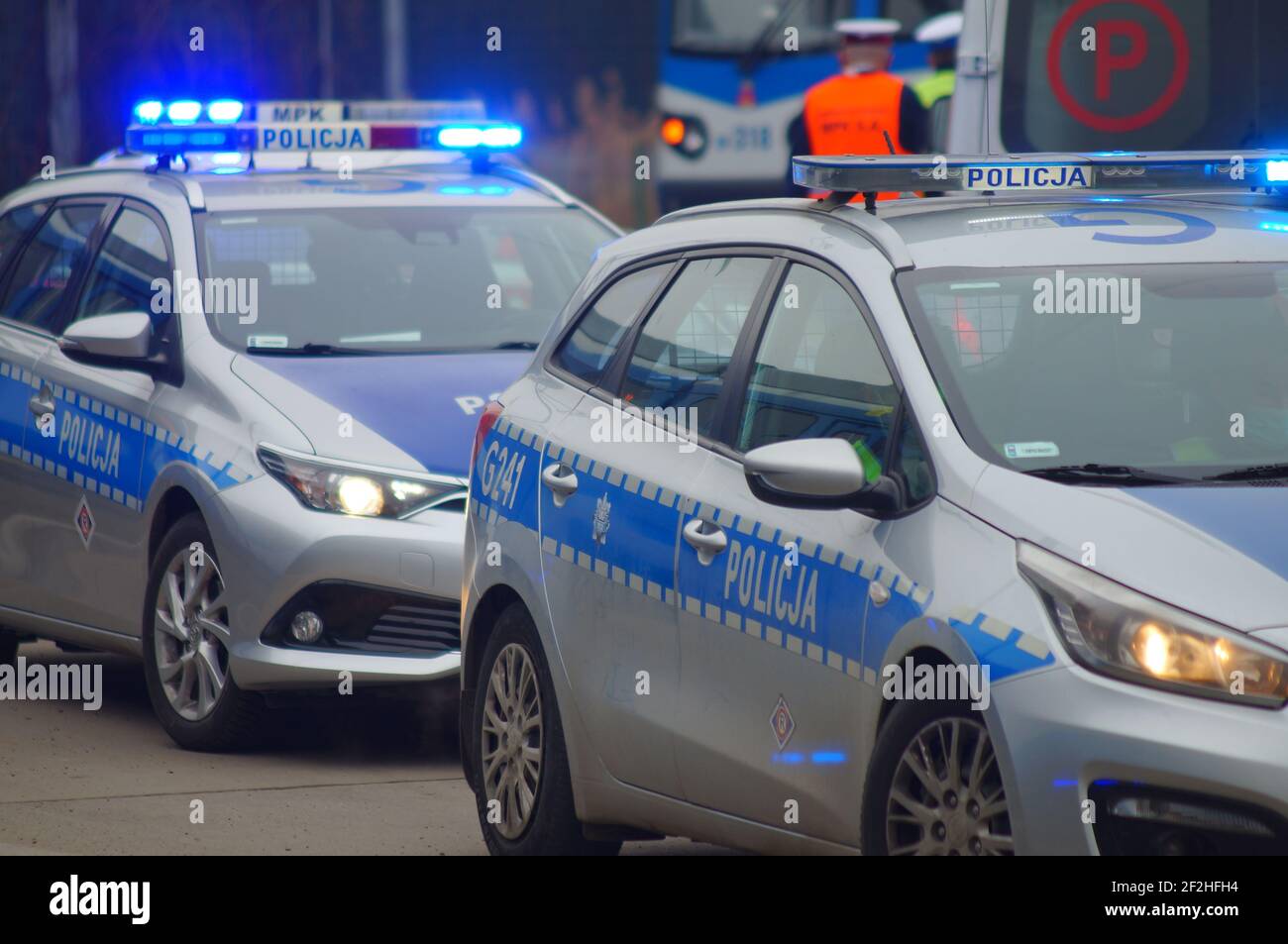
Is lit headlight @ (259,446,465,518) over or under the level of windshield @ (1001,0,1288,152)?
under

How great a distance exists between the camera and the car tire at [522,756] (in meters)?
6.24

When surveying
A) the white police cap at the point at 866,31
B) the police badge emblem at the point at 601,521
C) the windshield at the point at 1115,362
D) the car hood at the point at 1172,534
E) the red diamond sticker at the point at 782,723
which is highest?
the white police cap at the point at 866,31

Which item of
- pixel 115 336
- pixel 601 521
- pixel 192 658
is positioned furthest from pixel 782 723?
pixel 115 336

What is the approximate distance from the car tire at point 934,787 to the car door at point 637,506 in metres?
0.90

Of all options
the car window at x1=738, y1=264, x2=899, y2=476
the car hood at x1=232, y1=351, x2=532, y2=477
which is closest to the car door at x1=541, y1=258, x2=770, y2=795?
the car window at x1=738, y1=264, x2=899, y2=476

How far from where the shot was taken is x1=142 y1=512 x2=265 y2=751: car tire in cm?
831

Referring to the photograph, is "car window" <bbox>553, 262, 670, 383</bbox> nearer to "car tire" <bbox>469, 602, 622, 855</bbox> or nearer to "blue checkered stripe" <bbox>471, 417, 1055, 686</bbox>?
"blue checkered stripe" <bbox>471, 417, 1055, 686</bbox>

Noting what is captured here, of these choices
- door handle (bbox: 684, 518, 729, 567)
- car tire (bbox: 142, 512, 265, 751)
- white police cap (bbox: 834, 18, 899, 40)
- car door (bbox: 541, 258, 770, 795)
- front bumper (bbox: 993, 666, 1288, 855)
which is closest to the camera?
front bumper (bbox: 993, 666, 1288, 855)

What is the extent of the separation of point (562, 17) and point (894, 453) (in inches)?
879

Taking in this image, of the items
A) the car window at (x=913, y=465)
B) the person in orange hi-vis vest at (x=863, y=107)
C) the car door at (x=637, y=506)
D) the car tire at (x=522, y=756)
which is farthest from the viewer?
the person in orange hi-vis vest at (x=863, y=107)

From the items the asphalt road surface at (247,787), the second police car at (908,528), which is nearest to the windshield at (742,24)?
the asphalt road surface at (247,787)

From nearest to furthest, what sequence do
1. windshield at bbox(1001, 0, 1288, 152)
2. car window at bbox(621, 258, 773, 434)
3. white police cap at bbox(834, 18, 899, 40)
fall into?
1. car window at bbox(621, 258, 773, 434)
2. windshield at bbox(1001, 0, 1288, 152)
3. white police cap at bbox(834, 18, 899, 40)

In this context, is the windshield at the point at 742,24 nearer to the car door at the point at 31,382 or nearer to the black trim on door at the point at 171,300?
the car door at the point at 31,382
